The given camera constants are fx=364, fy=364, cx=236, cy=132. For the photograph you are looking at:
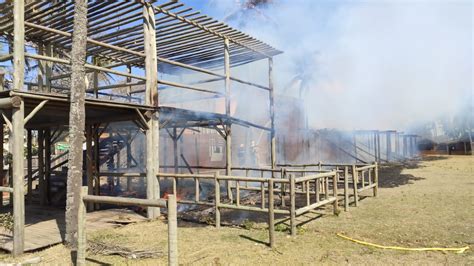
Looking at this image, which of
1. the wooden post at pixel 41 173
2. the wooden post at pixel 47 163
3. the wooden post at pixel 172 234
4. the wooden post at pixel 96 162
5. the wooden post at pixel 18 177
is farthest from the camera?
the wooden post at pixel 47 163

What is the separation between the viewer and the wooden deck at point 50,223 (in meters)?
6.62

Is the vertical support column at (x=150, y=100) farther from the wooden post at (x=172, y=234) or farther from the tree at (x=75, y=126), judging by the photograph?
the wooden post at (x=172, y=234)

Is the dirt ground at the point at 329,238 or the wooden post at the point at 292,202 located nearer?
the dirt ground at the point at 329,238

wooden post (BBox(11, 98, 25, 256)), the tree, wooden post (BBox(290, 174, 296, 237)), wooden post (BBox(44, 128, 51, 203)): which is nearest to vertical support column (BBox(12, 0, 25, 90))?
wooden post (BBox(11, 98, 25, 256))

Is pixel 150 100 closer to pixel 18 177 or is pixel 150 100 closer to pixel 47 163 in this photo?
pixel 18 177

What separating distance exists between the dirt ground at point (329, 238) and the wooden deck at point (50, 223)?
421 mm

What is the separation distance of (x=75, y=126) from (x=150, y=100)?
9.31ft

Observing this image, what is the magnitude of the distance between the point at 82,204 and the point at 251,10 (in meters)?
18.1

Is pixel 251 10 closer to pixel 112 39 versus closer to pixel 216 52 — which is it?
pixel 216 52

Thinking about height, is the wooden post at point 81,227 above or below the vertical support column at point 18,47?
below

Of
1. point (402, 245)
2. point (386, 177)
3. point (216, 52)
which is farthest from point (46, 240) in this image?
point (386, 177)

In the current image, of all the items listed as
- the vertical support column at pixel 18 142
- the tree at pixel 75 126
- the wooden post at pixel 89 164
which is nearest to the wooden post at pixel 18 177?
the vertical support column at pixel 18 142

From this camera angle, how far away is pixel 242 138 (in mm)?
21266

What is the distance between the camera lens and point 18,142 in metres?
6.14
